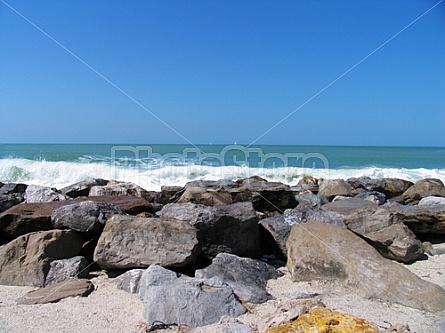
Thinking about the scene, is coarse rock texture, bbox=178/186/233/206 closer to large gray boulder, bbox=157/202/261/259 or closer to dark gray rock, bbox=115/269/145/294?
large gray boulder, bbox=157/202/261/259

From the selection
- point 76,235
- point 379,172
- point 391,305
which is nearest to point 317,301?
point 391,305

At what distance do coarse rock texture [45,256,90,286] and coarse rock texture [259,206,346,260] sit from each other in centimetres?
224

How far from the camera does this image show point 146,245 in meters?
4.10

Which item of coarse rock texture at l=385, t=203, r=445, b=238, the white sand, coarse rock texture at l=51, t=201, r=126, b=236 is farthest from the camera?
coarse rock texture at l=385, t=203, r=445, b=238

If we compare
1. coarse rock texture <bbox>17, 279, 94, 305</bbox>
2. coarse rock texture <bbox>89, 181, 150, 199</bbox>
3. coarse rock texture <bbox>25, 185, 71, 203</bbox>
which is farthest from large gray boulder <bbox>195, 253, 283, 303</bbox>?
coarse rock texture <bbox>89, 181, 150, 199</bbox>

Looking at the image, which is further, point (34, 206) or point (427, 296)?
point (34, 206)

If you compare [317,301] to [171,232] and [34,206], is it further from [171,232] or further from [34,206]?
[34,206]

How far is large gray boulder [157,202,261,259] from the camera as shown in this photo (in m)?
4.66

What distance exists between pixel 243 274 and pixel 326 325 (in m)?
1.57

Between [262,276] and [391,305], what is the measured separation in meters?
1.28

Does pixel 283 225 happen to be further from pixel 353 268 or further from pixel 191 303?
pixel 191 303

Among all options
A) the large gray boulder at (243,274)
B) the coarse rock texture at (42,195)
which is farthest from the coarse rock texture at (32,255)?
the coarse rock texture at (42,195)

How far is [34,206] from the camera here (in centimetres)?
520

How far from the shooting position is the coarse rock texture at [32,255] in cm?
397
